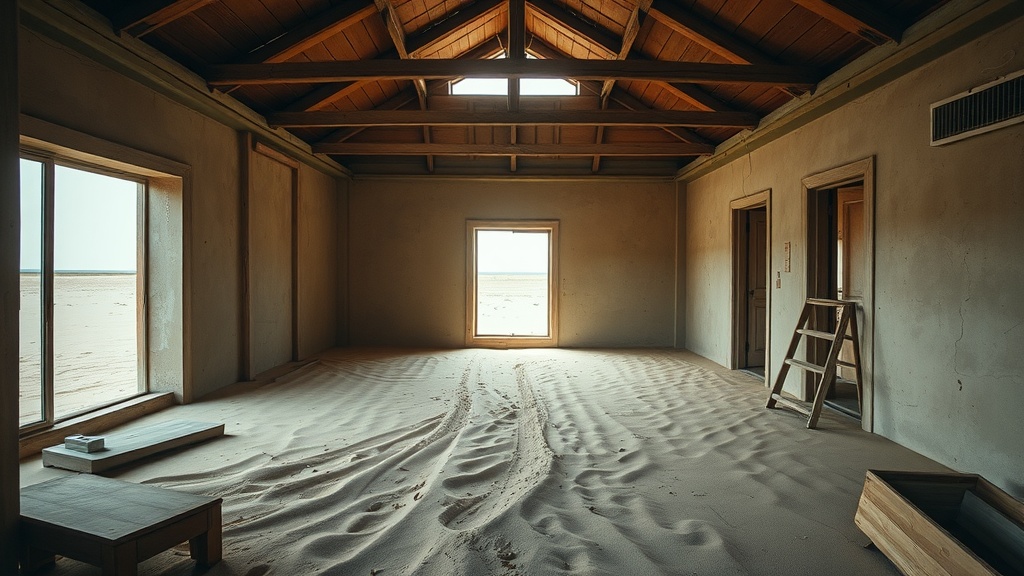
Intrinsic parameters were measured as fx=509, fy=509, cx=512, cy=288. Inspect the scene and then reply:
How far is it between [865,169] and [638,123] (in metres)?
2.49

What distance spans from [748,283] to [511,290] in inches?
827

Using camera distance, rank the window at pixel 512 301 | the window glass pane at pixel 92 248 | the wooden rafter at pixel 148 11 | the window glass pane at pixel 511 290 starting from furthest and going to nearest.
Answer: the window glass pane at pixel 511 290, the window at pixel 512 301, the window glass pane at pixel 92 248, the wooden rafter at pixel 148 11

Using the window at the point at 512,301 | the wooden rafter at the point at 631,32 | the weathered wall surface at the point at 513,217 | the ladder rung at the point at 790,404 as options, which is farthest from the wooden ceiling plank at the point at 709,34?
the window at the point at 512,301

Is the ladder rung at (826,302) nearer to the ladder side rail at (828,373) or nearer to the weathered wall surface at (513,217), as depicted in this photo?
the ladder side rail at (828,373)

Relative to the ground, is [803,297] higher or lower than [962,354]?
higher

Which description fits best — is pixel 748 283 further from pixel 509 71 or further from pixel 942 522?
pixel 942 522

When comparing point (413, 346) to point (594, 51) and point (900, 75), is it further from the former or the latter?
point (900, 75)

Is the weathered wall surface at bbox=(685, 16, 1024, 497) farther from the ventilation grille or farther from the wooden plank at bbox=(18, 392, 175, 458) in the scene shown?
the wooden plank at bbox=(18, 392, 175, 458)

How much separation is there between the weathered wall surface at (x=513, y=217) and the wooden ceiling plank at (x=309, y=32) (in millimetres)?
3821

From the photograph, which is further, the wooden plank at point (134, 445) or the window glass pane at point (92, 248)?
the window glass pane at point (92, 248)

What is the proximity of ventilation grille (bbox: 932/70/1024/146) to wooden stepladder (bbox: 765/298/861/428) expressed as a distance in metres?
1.52

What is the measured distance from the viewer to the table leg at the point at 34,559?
1.85 metres

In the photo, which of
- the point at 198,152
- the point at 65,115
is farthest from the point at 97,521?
the point at 198,152

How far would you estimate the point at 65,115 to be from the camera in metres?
3.40
